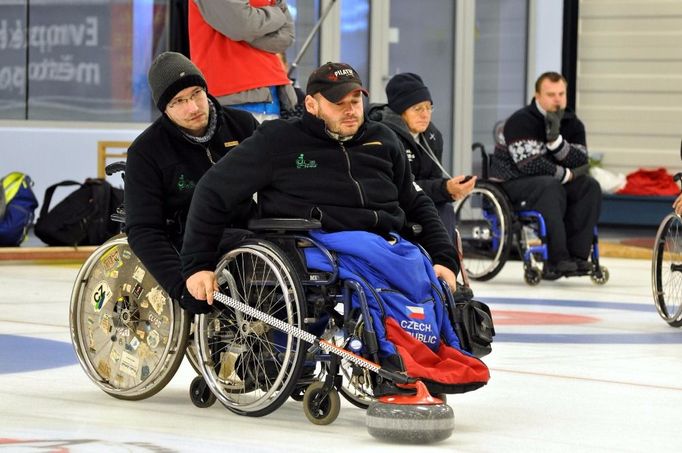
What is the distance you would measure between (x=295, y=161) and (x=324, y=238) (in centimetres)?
24

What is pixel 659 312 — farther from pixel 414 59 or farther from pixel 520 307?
pixel 414 59

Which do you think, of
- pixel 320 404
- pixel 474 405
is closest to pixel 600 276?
pixel 474 405

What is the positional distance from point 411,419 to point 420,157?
2.88 meters

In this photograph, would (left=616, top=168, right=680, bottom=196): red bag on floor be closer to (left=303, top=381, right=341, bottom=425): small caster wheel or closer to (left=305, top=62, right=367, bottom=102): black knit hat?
(left=305, top=62, right=367, bottom=102): black knit hat

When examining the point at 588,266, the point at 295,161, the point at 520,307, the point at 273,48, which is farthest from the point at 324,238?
the point at 588,266

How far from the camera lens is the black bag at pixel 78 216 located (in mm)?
9133

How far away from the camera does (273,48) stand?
19.4 feet

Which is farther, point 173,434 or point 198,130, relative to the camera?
point 198,130

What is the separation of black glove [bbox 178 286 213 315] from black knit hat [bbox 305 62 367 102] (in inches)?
24.7

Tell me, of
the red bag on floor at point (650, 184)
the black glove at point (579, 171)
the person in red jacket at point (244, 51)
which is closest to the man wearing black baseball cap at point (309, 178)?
the person in red jacket at point (244, 51)

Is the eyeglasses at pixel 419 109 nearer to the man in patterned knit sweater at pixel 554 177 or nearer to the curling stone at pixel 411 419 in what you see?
the man in patterned knit sweater at pixel 554 177

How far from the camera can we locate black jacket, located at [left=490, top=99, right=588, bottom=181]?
839 centimetres

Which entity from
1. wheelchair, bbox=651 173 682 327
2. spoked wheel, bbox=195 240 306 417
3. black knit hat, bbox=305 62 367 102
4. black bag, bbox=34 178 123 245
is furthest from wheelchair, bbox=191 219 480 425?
black bag, bbox=34 178 123 245

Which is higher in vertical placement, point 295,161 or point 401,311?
A: point 295,161
